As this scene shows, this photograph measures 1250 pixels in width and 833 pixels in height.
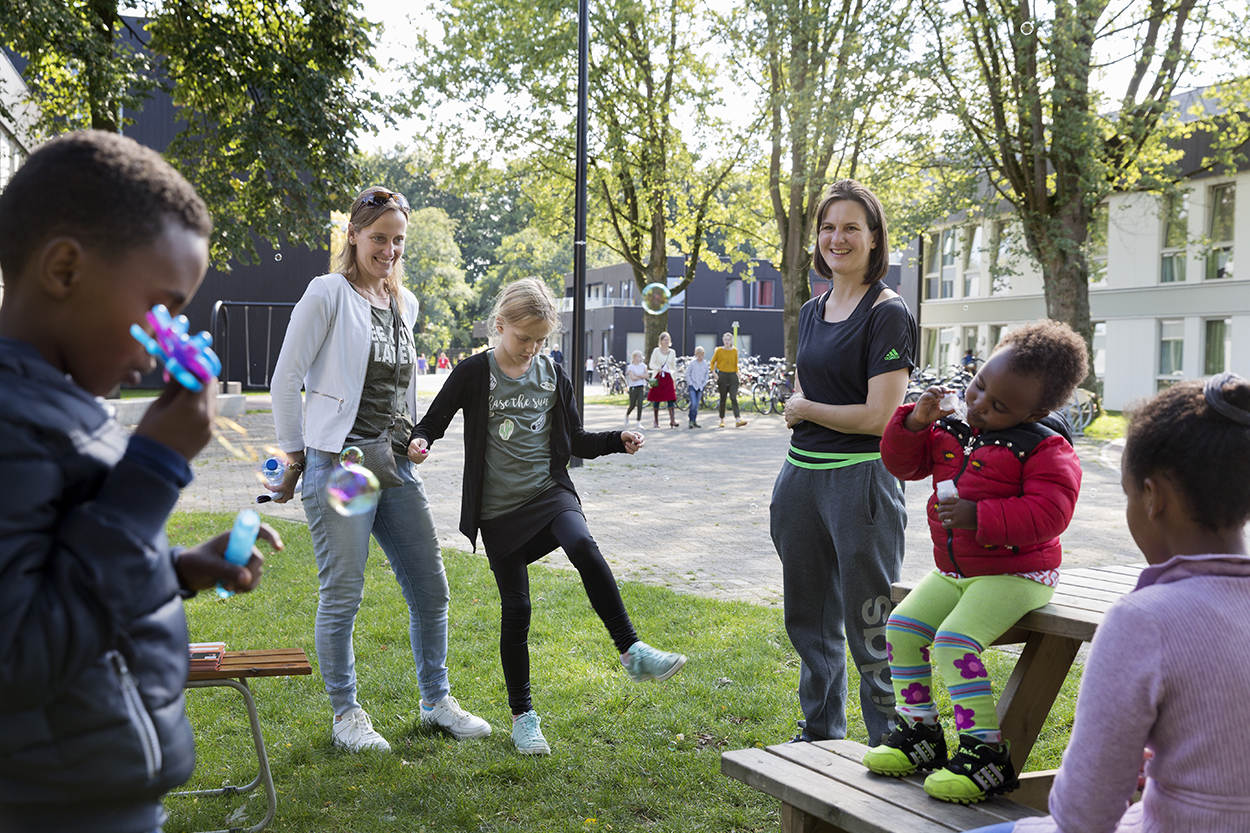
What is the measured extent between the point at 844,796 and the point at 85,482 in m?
1.97

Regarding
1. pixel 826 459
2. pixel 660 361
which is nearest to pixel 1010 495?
pixel 826 459

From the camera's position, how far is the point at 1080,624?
2.85m

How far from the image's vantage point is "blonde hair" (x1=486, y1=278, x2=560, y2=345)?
4.45 meters

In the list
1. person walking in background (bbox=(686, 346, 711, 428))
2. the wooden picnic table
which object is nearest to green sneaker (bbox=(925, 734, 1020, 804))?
the wooden picnic table

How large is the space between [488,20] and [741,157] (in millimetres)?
8034

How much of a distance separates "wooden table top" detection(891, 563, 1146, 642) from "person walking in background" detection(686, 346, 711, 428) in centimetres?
1959

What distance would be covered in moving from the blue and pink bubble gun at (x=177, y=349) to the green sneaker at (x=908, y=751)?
2.09 m

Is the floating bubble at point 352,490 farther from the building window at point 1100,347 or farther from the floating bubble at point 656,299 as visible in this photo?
the building window at point 1100,347

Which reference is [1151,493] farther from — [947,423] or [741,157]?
[741,157]

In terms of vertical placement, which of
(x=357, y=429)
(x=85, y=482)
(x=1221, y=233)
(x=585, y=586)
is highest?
(x=1221, y=233)

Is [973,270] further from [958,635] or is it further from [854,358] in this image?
[958,635]

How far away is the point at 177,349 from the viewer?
1.51m

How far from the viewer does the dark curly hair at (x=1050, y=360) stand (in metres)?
2.93

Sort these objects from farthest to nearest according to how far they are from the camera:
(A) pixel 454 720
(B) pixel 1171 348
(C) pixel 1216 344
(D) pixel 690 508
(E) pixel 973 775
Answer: (B) pixel 1171 348 → (C) pixel 1216 344 → (D) pixel 690 508 → (A) pixel 454 720 → (E) pixel 973 775
